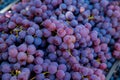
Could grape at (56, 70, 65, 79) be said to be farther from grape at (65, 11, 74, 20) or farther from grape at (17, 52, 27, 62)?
grape at (65, 11, 74, 20)

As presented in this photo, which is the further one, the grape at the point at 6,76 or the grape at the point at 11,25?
the grape at the point at 11,25

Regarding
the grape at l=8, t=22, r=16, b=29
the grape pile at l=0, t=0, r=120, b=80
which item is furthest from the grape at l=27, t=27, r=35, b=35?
the grape at l=8, t=22, r=16, b=29

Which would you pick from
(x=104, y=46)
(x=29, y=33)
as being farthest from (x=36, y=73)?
(x=104, y=46)

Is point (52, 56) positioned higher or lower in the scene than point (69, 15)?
lower

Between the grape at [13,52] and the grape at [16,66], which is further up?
the grape at [13,52]

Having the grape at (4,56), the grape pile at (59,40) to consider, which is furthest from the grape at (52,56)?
the grape at (4,56)

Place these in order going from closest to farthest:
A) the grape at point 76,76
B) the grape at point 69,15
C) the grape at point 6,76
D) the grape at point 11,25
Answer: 1. the grape at point 6,76
2. the grape at point 76,76
3. the grape at point 11,25
4. the grape at point 69,15

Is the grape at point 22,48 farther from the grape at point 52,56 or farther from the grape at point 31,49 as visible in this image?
the grape at point 52,56

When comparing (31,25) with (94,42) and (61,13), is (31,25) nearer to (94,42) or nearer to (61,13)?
(61,13)

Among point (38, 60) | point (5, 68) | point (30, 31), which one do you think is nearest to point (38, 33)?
point (30, 31)

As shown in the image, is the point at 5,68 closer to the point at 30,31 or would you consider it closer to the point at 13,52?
the point at 13,52
